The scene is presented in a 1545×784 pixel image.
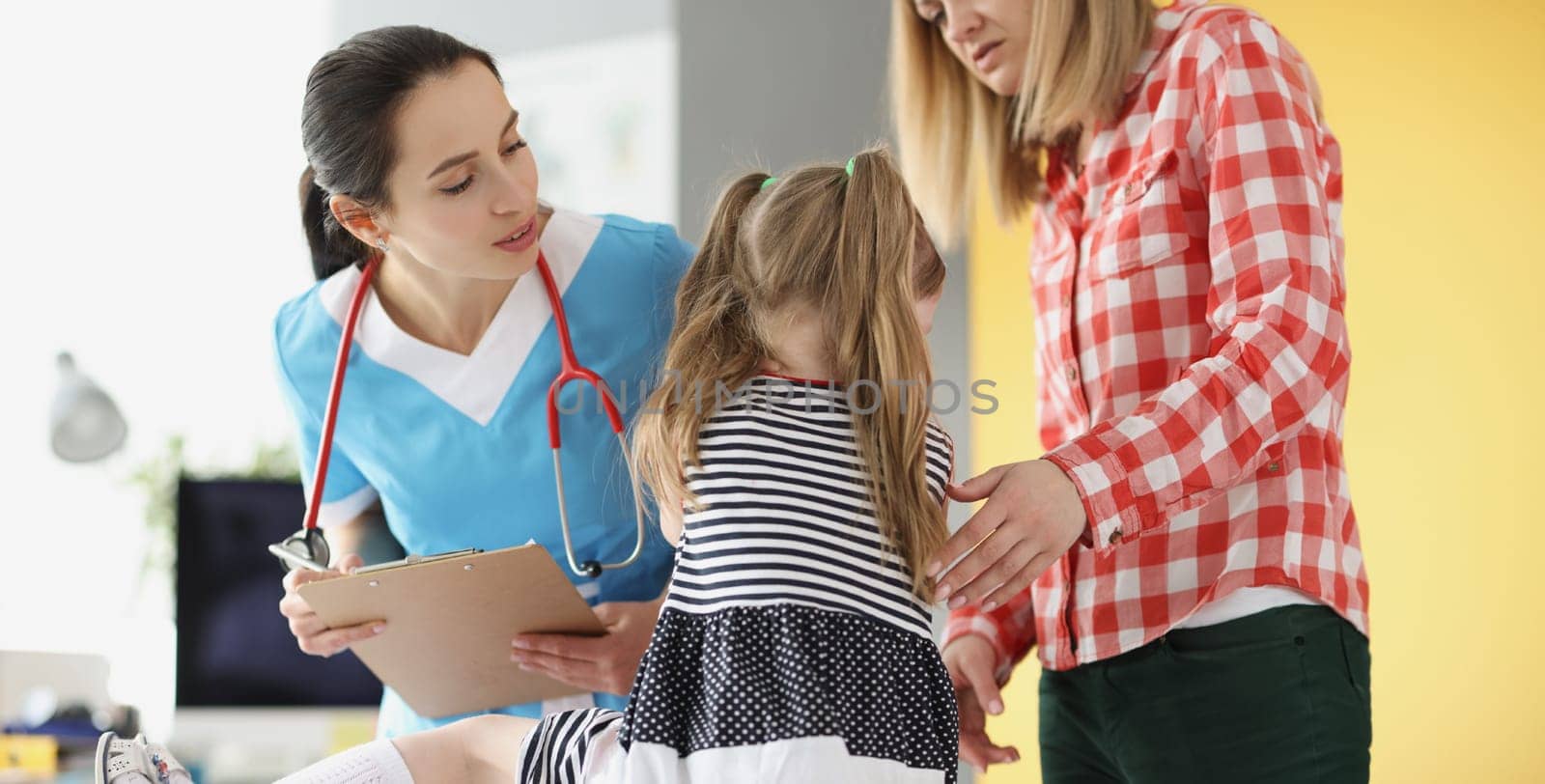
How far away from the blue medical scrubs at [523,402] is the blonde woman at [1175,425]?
0.38m

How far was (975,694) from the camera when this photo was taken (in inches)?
54.1

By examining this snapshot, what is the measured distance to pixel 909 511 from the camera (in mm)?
1074

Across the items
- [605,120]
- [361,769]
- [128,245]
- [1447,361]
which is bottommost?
[128,245]

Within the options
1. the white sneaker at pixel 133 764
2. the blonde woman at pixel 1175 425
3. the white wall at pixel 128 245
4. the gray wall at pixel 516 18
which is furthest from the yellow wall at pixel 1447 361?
the white wall at pixel 128 245

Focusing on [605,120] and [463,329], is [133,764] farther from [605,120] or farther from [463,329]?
[605,120]

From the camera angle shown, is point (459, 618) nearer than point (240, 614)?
Yes

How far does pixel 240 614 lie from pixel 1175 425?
2384 mm

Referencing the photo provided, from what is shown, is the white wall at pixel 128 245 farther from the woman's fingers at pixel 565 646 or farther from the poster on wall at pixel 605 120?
the woman's fingers at pixel 565 646

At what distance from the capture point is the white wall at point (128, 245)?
3648mm

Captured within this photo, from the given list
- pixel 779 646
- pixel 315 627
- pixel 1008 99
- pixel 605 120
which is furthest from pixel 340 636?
pixel 605 120

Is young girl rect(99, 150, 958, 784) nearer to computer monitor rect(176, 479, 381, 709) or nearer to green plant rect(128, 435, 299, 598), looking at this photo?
computer monitor rect(176, 479, 381, 709)

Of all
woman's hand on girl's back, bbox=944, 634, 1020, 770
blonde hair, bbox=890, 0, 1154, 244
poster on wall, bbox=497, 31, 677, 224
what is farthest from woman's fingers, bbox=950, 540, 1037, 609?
poster on wall, bbox=497, 31, 677, 224

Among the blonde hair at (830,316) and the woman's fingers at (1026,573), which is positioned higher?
the blonde hair at (830,316)

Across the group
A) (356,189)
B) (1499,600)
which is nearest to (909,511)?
(356,189)
